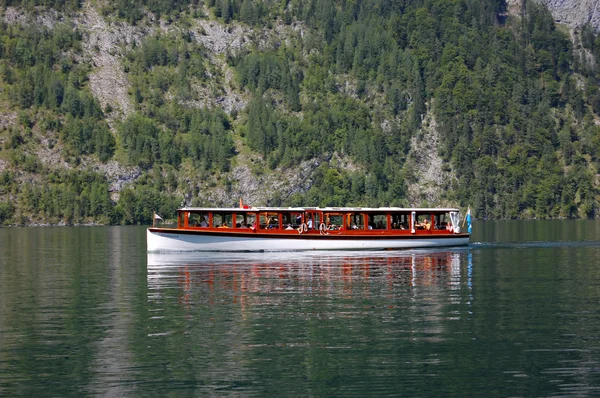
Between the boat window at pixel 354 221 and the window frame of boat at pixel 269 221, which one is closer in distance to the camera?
the window frame of boat at pixel 269 221

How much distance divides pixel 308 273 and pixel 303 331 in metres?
31.5

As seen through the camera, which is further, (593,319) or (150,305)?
(150,305)

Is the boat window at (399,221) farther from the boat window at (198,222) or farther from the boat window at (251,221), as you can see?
the boat window at (198,222)

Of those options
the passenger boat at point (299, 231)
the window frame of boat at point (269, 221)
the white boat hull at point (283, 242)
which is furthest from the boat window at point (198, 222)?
the window frame of boat at point (269, 221)

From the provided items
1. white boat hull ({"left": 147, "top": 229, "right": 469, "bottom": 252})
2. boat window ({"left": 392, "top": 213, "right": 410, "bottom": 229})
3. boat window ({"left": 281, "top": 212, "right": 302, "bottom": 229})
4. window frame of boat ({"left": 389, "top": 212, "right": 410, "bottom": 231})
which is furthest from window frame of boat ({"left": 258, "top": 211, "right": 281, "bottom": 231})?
boat window ({"left": 392, "top": 213, "right": 410, "bottom": 229})

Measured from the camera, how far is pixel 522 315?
195ft

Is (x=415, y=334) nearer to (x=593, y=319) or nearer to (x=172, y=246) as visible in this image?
(x=593, y=319)

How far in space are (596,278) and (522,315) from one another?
24201 mm

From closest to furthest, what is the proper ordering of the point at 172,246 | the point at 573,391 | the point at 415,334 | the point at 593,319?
the point at 573,391
the point at 415,334
the point at 593,319
the point at 172,246

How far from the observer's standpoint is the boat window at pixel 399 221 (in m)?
117

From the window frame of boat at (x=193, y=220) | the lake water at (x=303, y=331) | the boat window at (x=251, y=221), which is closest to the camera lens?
the lake water at (x=303, y=331)

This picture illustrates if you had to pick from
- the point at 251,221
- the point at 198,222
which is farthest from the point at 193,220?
the point at 251,221

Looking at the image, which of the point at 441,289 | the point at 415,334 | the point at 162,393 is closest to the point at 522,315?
the point at 415,334

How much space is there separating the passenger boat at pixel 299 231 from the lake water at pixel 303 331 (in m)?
16.3
